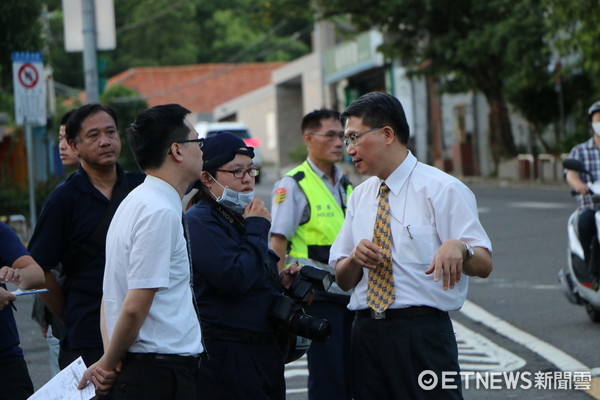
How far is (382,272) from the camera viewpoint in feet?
16.8

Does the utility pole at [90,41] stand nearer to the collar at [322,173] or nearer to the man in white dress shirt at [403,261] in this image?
the collar at [322,173]

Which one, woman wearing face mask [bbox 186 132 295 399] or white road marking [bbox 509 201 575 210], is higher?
woman wearing face mask [bbox 186 132 295 399]

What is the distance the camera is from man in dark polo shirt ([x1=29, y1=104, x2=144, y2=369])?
572 cm

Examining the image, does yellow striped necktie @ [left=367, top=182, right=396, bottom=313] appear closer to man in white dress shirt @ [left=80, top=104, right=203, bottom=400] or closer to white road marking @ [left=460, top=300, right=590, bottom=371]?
man in white dress shirt @ [left=80, top=104, right=203, bottom=400]

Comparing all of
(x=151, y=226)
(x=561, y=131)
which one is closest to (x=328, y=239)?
(x=151, y=226)

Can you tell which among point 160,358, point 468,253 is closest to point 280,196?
point 468,253

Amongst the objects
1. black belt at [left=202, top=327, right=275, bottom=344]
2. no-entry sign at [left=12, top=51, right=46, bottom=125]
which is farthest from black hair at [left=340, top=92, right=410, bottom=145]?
no-entry sign at [left=12, top=51, right=46, bottom=125]

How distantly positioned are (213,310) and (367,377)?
796 millimetres

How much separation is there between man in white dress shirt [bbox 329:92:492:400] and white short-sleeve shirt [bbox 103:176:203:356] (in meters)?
0.80

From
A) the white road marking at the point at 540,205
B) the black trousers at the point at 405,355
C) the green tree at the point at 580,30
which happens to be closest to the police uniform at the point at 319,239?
the black trousers at the point at 405,355

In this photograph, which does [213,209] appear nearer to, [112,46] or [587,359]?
[587,359]

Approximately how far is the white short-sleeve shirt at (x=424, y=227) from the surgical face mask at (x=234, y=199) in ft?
2.43

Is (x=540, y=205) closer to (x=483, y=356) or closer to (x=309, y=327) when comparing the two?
(x=483, y=356)

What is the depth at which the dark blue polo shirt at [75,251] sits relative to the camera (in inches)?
225
